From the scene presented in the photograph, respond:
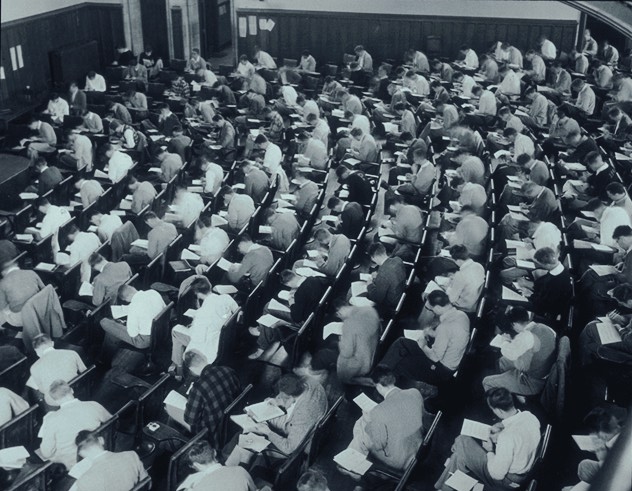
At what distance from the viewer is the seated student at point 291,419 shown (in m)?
6.78

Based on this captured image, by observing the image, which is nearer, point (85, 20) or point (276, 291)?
point (276, 291)

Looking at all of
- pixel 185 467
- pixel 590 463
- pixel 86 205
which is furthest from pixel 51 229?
pixel 590 463

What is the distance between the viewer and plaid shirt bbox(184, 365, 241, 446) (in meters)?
6.98

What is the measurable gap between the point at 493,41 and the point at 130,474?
2047 centimetres

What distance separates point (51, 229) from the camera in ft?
36.3

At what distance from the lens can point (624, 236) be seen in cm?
984

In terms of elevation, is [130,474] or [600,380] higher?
[130,474]

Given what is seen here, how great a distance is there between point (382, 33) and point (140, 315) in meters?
17.6

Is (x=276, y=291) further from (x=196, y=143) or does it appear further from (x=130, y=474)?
(x=196, y=143)

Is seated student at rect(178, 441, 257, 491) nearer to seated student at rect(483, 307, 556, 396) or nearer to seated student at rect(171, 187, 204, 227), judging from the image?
seated student at rect(483, 307, 556, 396)

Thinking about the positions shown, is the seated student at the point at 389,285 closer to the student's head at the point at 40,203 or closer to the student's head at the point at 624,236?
the student's head at the point at 624,236

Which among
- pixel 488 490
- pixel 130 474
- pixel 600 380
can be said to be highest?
pixel 130 474

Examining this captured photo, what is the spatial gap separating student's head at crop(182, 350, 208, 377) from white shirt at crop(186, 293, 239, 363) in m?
0.53

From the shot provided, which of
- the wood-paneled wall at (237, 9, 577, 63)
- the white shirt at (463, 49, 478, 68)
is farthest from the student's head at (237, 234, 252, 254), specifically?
the wood-paneled wall at (237, 9, 577, 63)
